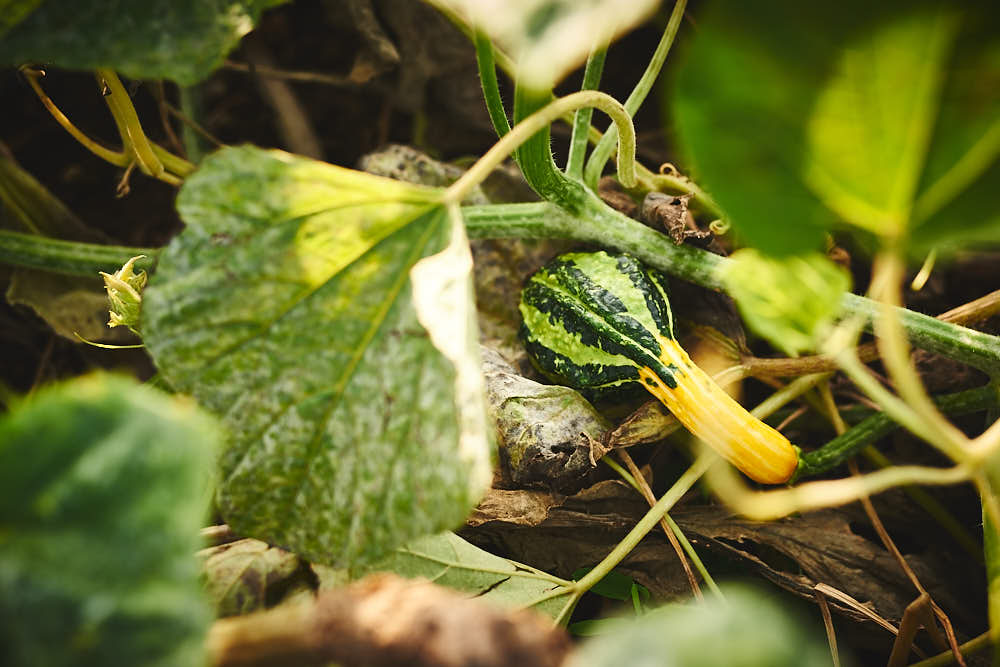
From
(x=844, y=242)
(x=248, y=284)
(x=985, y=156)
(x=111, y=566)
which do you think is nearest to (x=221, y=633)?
(x=111, y=566)

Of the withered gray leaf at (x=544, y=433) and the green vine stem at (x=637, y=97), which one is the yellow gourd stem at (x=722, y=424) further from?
the green vine stem at (x=637, y=97)

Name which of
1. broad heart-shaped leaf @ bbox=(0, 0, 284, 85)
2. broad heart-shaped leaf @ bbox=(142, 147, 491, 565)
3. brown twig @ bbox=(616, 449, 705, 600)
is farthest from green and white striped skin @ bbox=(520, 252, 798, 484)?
broad heart-shaped leaf @ bbox=(0, 0, 284, 85)

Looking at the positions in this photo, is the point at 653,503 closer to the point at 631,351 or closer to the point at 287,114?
the point at 631,351

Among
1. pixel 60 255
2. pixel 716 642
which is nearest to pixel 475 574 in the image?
pixel 716 642

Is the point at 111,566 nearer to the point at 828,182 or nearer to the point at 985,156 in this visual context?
the point at 828,182

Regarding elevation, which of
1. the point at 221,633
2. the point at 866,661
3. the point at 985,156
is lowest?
the point at 866,661

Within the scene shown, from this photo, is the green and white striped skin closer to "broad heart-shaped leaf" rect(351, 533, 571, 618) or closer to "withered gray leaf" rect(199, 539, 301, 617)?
"broad heart-shaped leaf" rect(351, 533, 571, 618)

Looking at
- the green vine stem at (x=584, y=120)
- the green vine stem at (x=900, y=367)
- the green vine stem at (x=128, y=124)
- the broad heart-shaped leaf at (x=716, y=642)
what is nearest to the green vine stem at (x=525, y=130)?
the green vine stem at (x=584, y=120)
